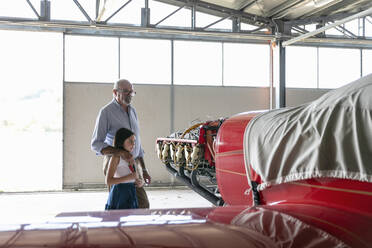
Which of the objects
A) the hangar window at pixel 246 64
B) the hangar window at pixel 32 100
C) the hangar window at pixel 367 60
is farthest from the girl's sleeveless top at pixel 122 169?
the hangar window at pixel 367 60

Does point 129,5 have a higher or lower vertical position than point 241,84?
higher

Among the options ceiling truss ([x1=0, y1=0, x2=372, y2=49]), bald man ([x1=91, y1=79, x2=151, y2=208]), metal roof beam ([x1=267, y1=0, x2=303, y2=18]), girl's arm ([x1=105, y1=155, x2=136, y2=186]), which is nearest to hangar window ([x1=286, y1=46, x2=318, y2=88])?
ceiling truss ([x1=0, y1=0, x2=372, y2=49])

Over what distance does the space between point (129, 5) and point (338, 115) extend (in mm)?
8525

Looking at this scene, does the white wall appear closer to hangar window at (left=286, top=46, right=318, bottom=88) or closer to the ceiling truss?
hangar window at (left=286, top=46, right=318, bottom=88)

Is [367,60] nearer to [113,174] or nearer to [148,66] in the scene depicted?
[148,66]

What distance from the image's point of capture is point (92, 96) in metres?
9.66

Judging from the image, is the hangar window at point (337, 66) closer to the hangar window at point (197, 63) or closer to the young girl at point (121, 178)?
the hangar window at point (197, 63)

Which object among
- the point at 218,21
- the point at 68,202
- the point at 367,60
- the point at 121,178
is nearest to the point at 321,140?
the point at 121,178

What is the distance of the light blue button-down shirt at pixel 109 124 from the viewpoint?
3438 mm

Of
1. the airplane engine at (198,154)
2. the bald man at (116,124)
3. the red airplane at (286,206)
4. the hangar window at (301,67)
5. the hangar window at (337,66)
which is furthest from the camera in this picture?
the hangar window at (337,66)

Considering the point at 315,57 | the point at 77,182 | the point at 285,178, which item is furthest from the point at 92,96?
the point at 285,178

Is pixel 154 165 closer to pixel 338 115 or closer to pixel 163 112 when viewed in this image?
pixel 163 112

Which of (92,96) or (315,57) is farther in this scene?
(315,57)

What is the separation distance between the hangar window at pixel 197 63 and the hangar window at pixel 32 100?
9.69ft
